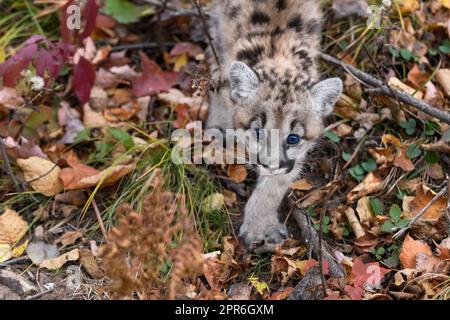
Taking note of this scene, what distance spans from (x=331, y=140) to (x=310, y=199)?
0.66 m

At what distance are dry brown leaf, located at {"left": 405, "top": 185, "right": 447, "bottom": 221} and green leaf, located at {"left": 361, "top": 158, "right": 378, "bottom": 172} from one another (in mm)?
448

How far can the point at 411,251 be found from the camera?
531 centimetres

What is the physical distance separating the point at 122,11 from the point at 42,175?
2.23m

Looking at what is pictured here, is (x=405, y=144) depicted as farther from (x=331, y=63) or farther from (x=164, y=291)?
(x=164, y=291)

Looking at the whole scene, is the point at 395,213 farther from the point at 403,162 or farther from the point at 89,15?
the point at 89,15

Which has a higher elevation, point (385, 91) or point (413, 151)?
point (385, 91)

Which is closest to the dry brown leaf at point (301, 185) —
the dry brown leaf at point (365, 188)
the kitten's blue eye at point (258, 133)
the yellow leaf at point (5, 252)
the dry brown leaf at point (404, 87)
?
the dry brown leaf at point (365, 188)

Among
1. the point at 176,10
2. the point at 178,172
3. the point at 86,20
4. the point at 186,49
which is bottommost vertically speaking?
the point at 178,172

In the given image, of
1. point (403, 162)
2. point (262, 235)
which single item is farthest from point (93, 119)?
point (403, 162)

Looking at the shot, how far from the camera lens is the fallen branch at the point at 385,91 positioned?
5836 millimetres

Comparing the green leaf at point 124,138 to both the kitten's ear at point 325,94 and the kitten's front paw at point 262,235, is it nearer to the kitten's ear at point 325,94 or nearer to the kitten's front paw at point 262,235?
the kitten's front paw at point 262,235

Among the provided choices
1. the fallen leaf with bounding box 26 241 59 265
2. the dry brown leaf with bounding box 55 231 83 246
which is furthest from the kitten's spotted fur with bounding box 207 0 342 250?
the fallen leaf with bounding box 26 241 59 265

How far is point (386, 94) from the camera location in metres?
6.13

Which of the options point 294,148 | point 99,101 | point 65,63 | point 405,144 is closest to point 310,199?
point 294,148
